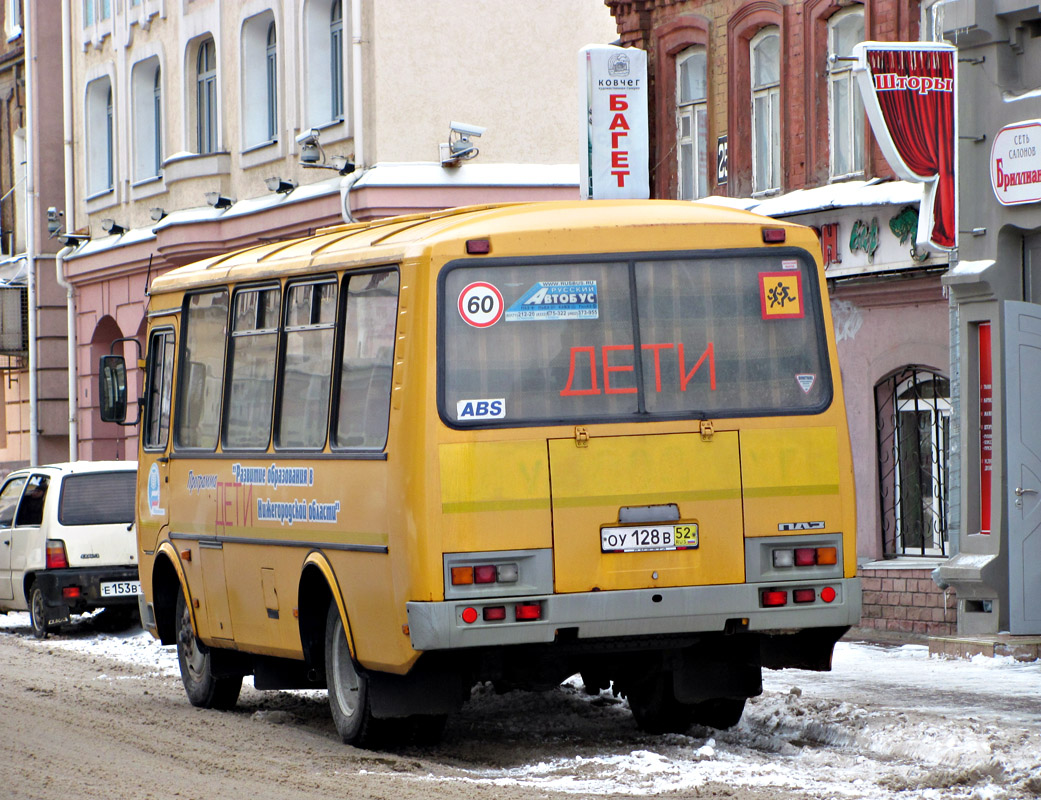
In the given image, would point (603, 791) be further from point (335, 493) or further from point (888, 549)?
point (888, 549)

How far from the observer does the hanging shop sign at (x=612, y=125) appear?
63.5ft

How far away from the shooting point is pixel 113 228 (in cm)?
3366

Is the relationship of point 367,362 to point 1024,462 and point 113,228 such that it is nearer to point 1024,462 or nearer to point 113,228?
point 1024,462

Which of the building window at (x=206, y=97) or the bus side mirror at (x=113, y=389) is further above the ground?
the building window at (x=206, y=97)

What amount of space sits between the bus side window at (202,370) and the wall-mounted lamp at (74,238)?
22154mm

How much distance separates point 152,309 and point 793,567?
5.81 meters

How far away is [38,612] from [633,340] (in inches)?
435

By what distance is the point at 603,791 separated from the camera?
30.7ft

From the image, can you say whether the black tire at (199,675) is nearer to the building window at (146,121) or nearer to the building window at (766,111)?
the building window at (766,111)

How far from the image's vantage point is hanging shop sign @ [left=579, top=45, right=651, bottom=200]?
63.5 feet

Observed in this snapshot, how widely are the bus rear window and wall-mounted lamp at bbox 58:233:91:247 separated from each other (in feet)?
84.8

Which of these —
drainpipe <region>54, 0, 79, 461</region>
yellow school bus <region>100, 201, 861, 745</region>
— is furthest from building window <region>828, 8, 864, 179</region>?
drainpipe <region>54, 0, 79, 461</region>

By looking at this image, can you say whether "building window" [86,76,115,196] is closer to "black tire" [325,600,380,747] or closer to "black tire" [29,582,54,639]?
"black tire" [29,582,54,639]

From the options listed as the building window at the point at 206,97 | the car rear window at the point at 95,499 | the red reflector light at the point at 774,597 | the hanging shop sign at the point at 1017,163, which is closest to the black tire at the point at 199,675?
the red reflector light at the point at 774,597
